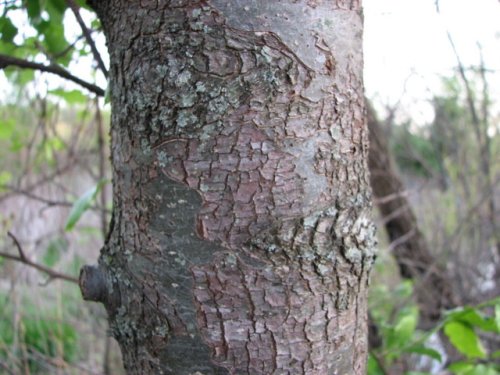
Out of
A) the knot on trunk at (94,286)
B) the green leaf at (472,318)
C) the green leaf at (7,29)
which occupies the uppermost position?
the green leaf at (7,29)

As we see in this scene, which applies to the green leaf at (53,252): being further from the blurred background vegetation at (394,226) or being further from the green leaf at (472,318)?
the green leaf at (472,318)

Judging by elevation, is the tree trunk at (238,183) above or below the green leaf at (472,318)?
above

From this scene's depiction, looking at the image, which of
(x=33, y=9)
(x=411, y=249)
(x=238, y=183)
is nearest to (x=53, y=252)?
(x=411, y=249)

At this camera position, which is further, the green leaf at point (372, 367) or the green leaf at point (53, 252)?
the green leaf at point (53, 252)

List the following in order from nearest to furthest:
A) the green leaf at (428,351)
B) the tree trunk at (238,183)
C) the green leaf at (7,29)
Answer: the tree trunk at (238,183) < the green leaf at (7,29) < the green leaf at (428,351)

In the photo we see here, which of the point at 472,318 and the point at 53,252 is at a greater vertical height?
the point at 53,252

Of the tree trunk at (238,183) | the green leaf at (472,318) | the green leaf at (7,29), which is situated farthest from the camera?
the green leaf at (472,318)

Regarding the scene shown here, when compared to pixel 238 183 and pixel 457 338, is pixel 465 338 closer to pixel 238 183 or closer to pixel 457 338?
pixel 457 338

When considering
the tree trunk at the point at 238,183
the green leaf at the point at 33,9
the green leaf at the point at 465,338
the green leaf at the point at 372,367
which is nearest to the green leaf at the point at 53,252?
the green leaf at the point at 372,367
